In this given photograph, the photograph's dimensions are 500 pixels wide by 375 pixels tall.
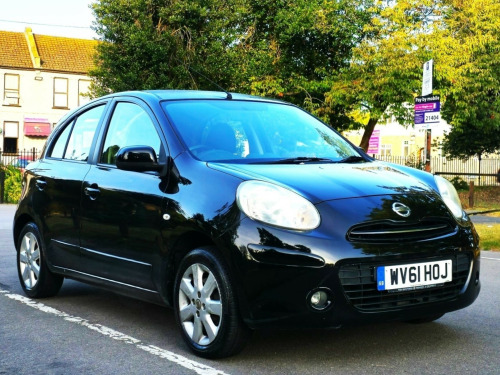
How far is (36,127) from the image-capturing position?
55188mm

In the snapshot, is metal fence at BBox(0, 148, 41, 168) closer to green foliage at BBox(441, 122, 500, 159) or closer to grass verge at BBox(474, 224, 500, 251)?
grass verge at BBox(474, 224, 500, 251)

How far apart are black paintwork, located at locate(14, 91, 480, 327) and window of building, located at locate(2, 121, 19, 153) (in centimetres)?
5101

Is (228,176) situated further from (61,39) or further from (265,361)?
(61,39)

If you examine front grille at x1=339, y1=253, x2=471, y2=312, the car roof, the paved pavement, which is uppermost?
the car roof

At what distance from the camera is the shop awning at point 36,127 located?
55.1 metres

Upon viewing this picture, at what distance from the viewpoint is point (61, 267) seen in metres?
6.18

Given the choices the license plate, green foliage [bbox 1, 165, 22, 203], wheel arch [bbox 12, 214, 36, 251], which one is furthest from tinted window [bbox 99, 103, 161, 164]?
green foliage [bbox 1, 165, 22, 203]

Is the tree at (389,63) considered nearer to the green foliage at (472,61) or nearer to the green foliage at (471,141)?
the green foliage at (472,61)

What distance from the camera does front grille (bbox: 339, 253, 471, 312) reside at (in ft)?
13.9

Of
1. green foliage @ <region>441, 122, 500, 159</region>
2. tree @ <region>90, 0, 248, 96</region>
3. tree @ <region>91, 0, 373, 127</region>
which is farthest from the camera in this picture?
green foliage @ <region>441, 122, 500, 159</region>

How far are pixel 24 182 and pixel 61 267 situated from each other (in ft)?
3.82

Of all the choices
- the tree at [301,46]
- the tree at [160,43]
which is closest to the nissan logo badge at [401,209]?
the tree at [160,43]

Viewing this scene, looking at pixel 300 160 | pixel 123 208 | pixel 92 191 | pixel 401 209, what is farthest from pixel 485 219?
pixel 401 209

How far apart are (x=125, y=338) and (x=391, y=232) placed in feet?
6.39
